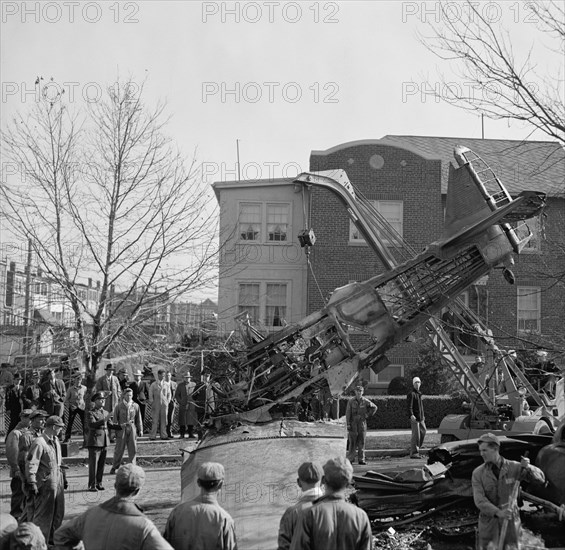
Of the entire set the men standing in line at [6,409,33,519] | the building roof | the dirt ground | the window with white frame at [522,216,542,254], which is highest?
the building roof

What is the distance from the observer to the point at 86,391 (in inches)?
709

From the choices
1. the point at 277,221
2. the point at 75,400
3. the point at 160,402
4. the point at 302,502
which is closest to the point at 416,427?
the point at 160,402

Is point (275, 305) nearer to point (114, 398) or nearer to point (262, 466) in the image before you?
point (114, 398)

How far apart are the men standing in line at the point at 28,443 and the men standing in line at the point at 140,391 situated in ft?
29.9

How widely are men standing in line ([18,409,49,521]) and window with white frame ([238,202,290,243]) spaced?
64.3ft

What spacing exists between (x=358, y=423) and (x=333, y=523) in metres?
11.5

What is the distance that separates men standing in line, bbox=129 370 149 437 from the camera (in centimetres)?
2006

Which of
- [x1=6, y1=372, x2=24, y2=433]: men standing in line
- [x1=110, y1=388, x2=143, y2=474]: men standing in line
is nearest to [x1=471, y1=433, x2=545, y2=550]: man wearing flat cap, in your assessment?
[x1=110, y1=388, x2=143, y2=474]: men standing in line

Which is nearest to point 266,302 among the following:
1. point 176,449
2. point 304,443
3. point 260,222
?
point 260,222

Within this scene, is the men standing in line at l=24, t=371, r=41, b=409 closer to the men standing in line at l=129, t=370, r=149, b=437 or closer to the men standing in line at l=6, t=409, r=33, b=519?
the men standing in line at l=129, t=370, r=149, b=437

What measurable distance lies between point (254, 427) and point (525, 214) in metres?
4.54

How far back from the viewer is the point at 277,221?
1185 inches

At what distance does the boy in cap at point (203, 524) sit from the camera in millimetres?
5570

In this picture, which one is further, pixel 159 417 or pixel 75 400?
pixel 159 417
